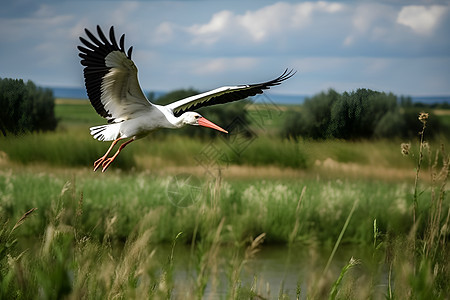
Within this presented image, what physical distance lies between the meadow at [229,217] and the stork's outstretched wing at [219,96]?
66cm

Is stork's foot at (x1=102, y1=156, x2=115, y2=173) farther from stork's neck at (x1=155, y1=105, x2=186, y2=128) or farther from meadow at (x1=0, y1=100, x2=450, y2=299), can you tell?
stork's neck at (x1=155, y1=105, x2=186, y2=128)

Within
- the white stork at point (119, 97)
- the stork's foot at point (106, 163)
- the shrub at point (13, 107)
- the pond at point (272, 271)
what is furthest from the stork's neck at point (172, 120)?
the shrub at point (13, 107)

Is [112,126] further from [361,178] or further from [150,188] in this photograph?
[361,178]

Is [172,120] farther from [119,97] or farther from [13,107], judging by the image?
[13,107]

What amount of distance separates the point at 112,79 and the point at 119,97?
143 mm

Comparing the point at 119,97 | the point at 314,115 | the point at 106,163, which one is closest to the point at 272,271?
the point at 314,115

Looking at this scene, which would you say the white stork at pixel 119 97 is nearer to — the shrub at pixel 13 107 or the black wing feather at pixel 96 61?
the black wing feather at pixel 96 61

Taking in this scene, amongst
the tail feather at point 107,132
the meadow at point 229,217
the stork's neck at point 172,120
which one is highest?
the stork's neck at point 172,120

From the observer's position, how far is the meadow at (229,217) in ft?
12.8

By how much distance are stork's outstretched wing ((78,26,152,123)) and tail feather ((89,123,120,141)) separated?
112mm

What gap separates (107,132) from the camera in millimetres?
5547

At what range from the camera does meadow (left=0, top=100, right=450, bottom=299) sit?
3.91 metres

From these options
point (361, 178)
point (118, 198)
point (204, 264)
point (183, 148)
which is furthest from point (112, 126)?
point (183, 148)

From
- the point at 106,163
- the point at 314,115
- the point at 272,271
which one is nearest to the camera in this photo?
the point at 106,163
